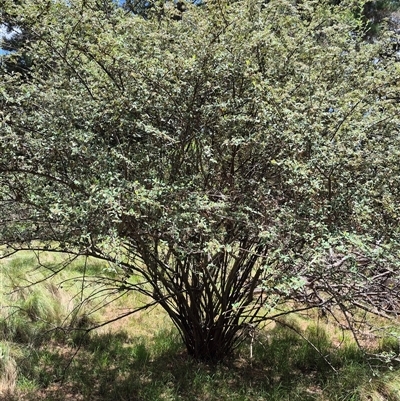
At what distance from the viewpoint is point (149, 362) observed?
3.70 m

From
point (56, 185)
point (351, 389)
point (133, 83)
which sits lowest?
point (351, 389)

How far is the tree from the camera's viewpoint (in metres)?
2.31

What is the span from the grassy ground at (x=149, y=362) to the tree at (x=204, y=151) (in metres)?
0.78

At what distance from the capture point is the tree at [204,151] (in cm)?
231

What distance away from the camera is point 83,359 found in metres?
3.75

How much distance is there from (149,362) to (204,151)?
2.00 metres

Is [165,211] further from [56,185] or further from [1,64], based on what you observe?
[1,64]

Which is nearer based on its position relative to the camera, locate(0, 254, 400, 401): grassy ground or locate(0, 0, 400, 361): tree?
locate(0, 0, 400, 361): tree

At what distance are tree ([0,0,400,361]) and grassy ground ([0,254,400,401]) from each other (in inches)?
30.8

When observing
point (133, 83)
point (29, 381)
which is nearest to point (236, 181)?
point (133, 83)

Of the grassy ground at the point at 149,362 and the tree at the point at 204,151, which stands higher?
the tree at the point at 204,151

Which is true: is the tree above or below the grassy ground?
above

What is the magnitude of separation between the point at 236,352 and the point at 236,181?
1830 millimetres

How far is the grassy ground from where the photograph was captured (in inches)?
126
